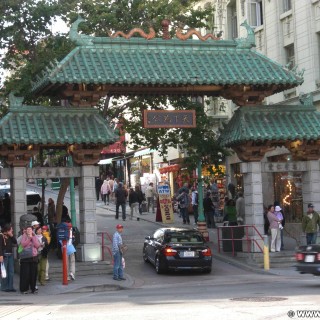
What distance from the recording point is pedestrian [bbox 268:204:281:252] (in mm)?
22922

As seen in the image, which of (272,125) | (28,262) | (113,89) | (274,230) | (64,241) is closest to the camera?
(28,262)

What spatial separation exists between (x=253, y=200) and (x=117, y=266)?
223 inches

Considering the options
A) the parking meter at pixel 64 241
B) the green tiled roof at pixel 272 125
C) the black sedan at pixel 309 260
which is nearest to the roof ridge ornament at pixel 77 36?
the green tiled roof at pixel 272 125

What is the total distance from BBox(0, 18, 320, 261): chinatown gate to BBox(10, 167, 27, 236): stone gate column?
3 cm

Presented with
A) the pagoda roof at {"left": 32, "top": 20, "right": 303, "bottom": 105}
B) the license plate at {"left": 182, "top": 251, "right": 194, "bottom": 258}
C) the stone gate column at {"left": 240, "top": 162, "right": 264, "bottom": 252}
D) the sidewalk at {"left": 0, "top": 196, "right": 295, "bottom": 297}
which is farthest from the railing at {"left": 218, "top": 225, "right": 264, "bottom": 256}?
the pagoda roof at {"left": 32, "top": 20, "right": 303, "bottom": 105}

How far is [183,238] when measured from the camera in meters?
21.2

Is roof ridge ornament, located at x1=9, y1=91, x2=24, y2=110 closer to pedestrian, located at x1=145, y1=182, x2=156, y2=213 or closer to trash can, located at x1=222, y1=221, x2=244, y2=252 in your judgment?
trash can, located at x1=222, y1=221, x2=244, y2=252

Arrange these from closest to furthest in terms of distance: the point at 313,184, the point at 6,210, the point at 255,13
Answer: the point at 313,184 < the point at 6,210 < the point at 255,13

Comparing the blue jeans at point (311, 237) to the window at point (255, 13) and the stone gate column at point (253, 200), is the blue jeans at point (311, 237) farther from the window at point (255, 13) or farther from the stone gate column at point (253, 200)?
the window at point (255, 13)

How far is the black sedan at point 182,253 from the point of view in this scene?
2078cm

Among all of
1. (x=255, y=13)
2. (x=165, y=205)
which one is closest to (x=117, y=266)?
(x=165, y=205)

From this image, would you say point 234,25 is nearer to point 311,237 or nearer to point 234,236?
point 234,236

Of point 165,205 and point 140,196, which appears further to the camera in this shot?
point 140,196

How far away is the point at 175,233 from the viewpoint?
21.4m
